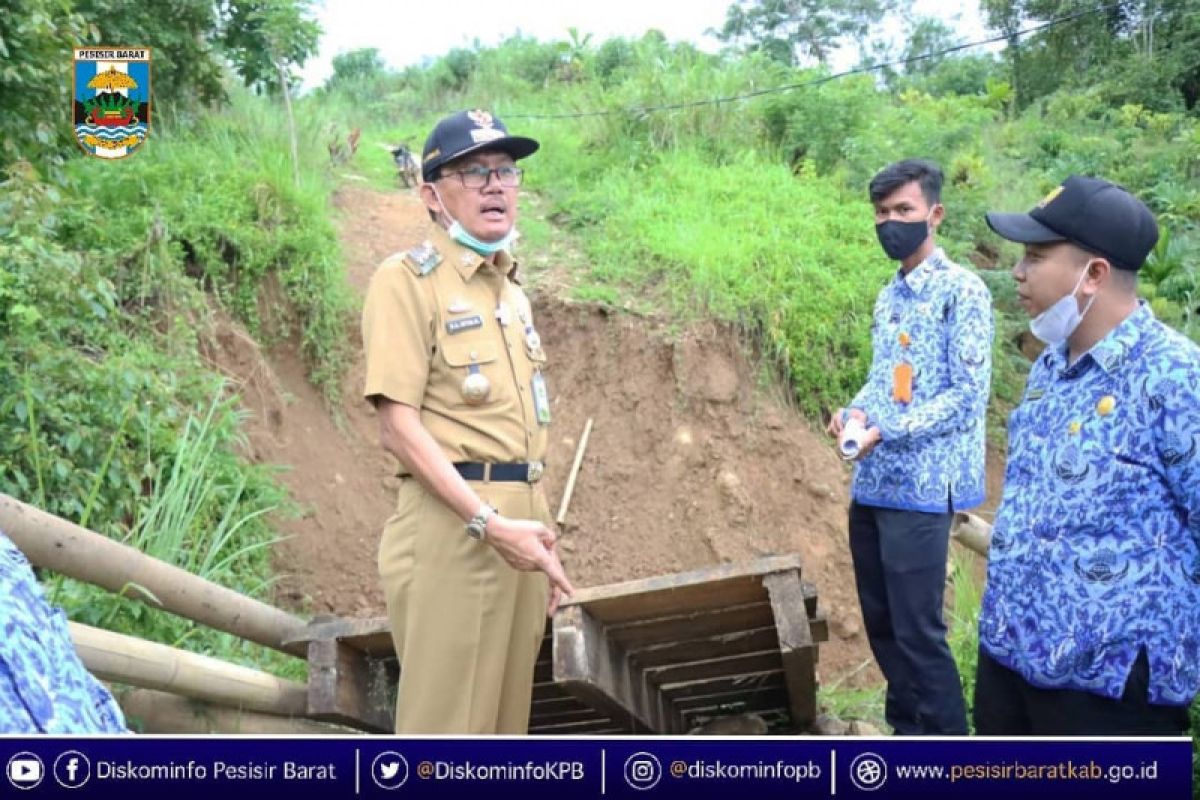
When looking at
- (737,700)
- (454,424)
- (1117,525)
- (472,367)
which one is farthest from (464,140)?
(737,700)

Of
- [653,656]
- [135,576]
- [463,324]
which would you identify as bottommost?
[653,656]

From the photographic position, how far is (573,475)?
6.55 meters

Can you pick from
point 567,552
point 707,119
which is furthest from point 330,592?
point 707,119

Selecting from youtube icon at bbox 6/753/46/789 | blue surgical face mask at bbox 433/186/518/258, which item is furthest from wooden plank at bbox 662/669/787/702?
youtube icon at bbox 6/753/46/789

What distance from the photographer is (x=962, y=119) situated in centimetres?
1062

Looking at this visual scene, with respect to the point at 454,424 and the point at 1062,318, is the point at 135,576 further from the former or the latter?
the point at 1062,318

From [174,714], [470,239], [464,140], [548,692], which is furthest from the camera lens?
[548,692]

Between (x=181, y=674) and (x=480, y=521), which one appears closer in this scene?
(x=480, y=521)

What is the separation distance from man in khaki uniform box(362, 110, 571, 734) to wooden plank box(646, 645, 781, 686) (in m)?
1.04

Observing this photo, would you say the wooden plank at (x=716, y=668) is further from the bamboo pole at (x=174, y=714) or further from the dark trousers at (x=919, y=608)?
the bamboo pole at (x=174, y=714)

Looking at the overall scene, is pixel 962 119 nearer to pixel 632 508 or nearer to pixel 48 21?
pixel 632 508

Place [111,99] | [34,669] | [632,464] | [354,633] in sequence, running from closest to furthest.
Answer: [34,669]
[354,633]
[111,99]
[632,464]

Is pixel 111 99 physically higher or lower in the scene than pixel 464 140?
higher

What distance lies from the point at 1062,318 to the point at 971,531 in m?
1.34
